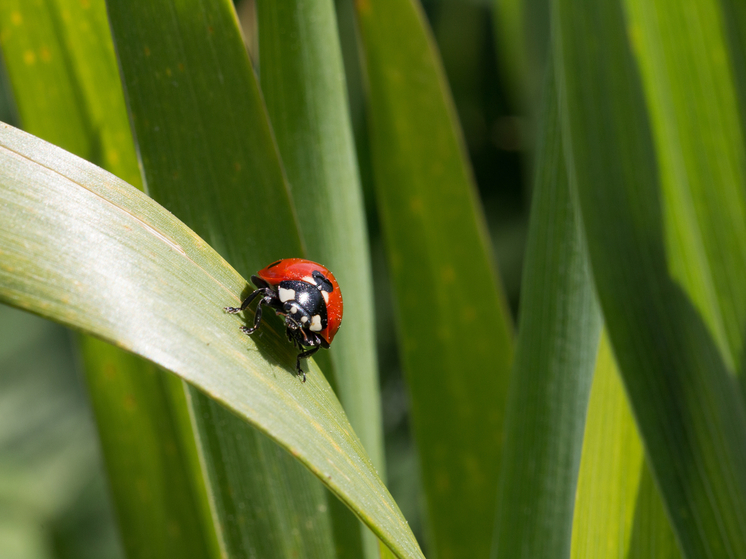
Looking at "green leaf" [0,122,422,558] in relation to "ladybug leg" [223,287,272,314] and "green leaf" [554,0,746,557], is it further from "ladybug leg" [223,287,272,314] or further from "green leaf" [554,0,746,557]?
"green leaf" [554,0,746,557]

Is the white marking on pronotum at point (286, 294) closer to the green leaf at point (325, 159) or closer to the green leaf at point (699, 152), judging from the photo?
the green leaf at point (325, 159)

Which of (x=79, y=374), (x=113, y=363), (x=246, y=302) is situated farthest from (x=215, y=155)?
(x=79, y=374)

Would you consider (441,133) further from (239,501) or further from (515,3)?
(515,3)

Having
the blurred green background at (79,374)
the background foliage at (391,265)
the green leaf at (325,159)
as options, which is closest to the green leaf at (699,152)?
the background foliage at (391,265)

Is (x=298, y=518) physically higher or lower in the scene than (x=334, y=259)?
lower

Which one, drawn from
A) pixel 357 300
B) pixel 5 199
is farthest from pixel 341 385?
pixel 5 199

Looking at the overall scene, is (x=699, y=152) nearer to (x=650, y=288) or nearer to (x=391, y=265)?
(x=650, y=288)
